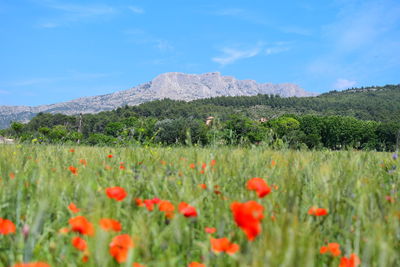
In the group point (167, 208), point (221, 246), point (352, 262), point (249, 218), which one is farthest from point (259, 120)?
point (249, 218)

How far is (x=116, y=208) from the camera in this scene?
5.56 feet

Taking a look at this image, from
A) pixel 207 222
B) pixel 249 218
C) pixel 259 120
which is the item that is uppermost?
pixel 259 120

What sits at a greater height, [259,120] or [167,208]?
[259,120]

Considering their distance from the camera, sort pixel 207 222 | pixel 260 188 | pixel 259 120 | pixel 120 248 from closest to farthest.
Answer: pixel 120 248 < pixel 260 188 < pixel 207 222 < pixel 259 120

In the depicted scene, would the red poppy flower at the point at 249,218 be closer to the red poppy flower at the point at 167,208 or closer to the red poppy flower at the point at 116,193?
the red poppy flower at the point at 167,208

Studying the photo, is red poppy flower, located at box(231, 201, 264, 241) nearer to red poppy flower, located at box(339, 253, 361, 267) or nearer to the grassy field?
the grassy field

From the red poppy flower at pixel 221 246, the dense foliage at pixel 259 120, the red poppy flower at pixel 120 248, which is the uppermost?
the dense foliage at pixel 259 120

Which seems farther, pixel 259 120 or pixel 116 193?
pixel 259 120

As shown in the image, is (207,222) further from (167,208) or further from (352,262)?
(352,262)

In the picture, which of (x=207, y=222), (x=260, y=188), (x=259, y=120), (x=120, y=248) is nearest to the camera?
(x=120, y=248)

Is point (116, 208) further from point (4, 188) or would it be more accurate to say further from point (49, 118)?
point (49, 118)

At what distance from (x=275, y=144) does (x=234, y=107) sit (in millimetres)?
182304

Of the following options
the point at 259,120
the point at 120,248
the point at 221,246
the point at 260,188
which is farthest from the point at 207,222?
the point at 259,120

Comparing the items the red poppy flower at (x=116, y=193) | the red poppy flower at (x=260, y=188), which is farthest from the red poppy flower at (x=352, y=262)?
the red poppy flower at (x=116, y=193)
